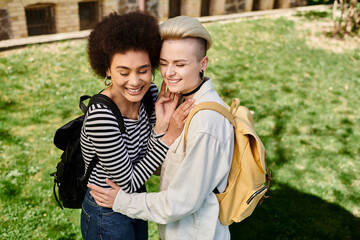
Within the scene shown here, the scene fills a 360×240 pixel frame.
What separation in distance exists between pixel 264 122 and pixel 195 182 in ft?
14.0

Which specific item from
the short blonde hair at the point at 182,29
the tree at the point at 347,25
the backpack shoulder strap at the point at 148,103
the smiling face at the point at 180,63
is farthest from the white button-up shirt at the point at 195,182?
the tree at the point at 347,25

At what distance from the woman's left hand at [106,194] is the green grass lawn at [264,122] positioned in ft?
5.96

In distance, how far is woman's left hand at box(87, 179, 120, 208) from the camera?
214cm

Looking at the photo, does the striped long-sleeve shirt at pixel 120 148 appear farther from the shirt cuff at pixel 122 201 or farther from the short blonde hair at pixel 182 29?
the short blonde hair at pixel 182 29

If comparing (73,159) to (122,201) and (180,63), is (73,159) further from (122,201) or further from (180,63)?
(180,63)

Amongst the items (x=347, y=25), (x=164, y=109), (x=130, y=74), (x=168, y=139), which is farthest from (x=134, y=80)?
(x=347, y=25)

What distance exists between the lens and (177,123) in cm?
212

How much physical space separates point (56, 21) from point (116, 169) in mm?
6709

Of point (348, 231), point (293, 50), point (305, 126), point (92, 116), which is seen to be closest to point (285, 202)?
point (348, 231)

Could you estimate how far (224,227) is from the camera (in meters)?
2.23

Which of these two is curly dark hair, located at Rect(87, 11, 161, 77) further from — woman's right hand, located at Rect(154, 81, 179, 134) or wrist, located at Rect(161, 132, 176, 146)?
wrist, located at Rect(161, 132, 176, 146)

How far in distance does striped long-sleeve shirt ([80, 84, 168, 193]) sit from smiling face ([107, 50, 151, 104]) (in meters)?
0.16

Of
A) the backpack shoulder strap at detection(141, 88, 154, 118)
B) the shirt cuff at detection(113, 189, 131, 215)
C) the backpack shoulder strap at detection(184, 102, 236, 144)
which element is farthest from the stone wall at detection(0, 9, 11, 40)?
the backpack shoulder strap at detection(184, 102, 236, 144)

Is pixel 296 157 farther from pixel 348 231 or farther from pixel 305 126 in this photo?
pixel 348 231
